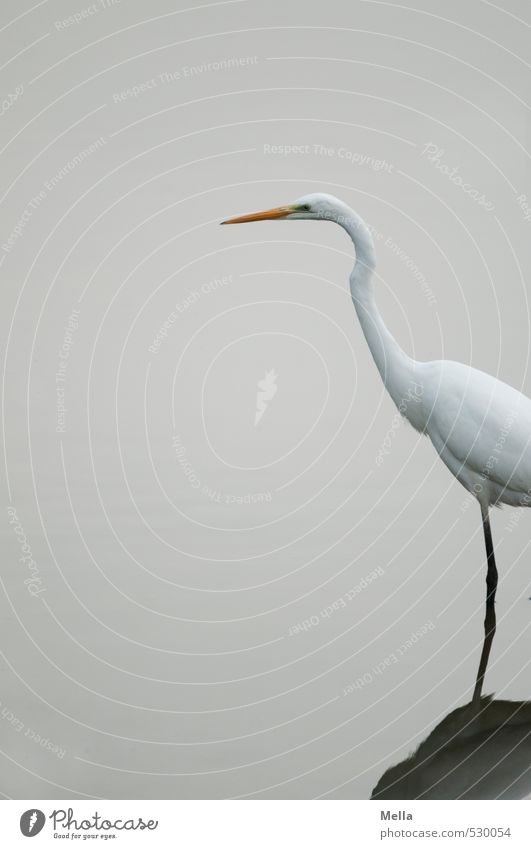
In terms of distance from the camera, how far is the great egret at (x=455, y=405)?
304 centimetres

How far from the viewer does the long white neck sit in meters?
3.18

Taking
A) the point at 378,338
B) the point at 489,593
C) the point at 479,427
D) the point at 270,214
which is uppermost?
the point at 270,214

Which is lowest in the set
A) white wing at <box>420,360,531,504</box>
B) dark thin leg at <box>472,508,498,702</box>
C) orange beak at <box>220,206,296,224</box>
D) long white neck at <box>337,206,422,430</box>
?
dark thin leg at <box>472,508,498,702</box>

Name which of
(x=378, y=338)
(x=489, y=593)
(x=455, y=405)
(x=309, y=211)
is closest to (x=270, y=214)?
(x=309, y=211)

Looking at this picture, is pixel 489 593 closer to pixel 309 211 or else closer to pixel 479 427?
pixel 479 427

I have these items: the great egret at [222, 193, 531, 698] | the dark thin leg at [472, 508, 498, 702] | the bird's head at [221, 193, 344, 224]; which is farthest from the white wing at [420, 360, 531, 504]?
the bird's head at [221, 193, 344, 224]

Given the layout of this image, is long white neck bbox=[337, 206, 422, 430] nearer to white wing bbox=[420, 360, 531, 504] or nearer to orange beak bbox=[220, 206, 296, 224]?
white wing bbox=[420, 360, 531, 504]

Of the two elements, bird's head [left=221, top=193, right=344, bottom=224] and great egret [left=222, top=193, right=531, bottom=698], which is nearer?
great egret [left=222, top=193, right=531, bottom=698]

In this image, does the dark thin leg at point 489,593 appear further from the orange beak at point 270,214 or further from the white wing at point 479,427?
the orange beak at point 270,214

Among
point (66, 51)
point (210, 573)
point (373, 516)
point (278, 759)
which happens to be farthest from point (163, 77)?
point (278, 759)

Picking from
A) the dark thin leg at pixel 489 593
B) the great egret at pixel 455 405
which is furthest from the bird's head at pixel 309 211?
the dark thin leg at pixel 489 593

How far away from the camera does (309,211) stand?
3256 mm

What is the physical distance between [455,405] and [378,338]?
0.32 meters

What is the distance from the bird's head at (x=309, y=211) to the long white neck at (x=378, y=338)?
19mm
